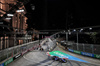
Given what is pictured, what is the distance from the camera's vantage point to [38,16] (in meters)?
47.3

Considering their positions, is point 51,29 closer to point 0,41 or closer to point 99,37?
point 99,37

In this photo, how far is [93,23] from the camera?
3070 centimetres

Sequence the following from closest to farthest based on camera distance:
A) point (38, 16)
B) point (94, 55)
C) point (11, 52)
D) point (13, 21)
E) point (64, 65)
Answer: point (64, 65) → point (11, 52) → point (94, 55) → point (13, 21) → point (38, 16)

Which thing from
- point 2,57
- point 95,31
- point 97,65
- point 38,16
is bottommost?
point 97,65

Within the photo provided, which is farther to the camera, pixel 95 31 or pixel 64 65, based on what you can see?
pixel 95 31

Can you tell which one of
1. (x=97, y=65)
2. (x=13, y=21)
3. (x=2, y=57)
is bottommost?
(x=97, y=65)

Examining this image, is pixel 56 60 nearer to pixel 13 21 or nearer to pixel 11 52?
pixel 11 52

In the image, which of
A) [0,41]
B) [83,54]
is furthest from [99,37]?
[0,41]

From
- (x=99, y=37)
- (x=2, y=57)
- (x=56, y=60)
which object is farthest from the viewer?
(x=99, y=37)

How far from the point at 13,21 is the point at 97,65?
24.3 metres

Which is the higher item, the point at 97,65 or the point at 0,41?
the point at 0,41

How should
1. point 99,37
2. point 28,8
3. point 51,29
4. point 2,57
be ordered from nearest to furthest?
1. point 2,57
2. point 99,37
3. point 28,8
4. point 51,29

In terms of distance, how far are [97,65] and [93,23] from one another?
22.7 meters

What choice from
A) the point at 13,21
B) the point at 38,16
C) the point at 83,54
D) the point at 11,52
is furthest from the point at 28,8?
the point at 83,54
